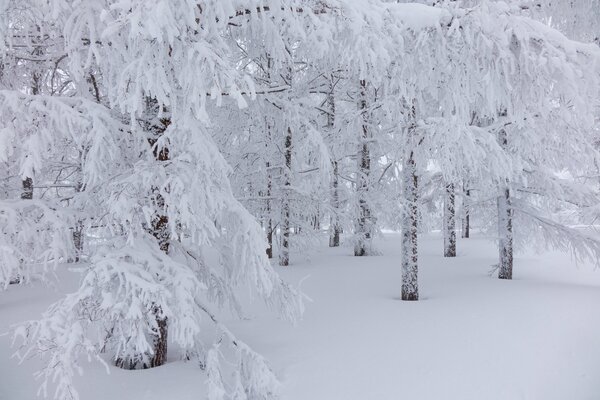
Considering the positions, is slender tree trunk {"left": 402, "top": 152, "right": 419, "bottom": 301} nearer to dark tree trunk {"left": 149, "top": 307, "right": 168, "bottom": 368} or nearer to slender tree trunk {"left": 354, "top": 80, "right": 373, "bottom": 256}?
dark tree trunk {"left": 149, "top": 307, "right": 168, "bottom": 368}

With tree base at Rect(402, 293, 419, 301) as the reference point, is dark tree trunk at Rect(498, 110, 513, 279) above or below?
above

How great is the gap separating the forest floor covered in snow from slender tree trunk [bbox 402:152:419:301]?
Answer: 0.36 m

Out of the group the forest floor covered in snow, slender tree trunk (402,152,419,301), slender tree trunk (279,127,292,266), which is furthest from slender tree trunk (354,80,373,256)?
slender tree trunk (402,152,419,301)

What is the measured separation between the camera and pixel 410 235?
29.9ft

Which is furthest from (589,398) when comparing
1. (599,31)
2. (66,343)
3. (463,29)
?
(599,31)

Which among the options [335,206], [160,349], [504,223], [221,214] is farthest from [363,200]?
[221,214]

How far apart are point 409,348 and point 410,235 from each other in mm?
3227

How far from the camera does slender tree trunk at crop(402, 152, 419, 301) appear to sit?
8.91 metres

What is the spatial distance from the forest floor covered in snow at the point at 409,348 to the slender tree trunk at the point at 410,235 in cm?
36

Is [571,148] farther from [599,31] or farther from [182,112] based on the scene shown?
[182,112]

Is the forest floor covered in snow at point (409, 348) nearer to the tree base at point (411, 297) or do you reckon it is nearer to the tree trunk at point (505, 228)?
the tree base at point (411, 297)

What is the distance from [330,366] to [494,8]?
4.61 metres

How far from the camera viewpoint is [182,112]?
190 inches

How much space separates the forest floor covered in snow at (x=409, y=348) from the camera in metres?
5.19
